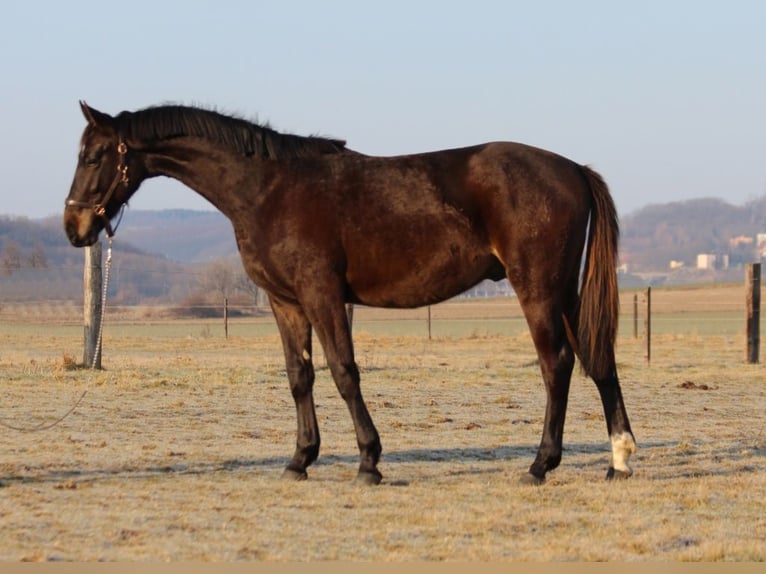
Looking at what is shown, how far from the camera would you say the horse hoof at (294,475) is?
27.7ft

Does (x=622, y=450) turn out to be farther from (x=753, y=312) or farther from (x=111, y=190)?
(x=753, y=312)

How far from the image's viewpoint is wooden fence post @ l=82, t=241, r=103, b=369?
18266 mm

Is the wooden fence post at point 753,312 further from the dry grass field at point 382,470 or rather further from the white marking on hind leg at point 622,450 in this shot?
the white marking on hind leg at point 622,450

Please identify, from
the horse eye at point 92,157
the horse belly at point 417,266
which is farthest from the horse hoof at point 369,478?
the horse eye at point 92,157

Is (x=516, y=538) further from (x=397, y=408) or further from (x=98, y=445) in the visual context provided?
(x=397, y=408)

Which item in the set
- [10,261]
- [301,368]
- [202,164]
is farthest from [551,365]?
[10,261]

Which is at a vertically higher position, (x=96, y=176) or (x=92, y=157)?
(x=92, y=157)

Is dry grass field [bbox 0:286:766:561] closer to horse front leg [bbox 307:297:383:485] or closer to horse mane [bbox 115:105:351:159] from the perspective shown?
horse front leg [bbox 307:297:383:485]

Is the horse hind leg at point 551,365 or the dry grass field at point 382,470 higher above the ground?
the horse hind leg at point 551,365

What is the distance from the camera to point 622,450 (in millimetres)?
8578

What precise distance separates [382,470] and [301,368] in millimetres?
987

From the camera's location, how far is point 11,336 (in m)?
31.6

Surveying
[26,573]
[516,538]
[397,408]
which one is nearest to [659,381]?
[397,408]

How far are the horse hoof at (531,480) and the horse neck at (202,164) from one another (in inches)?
113
